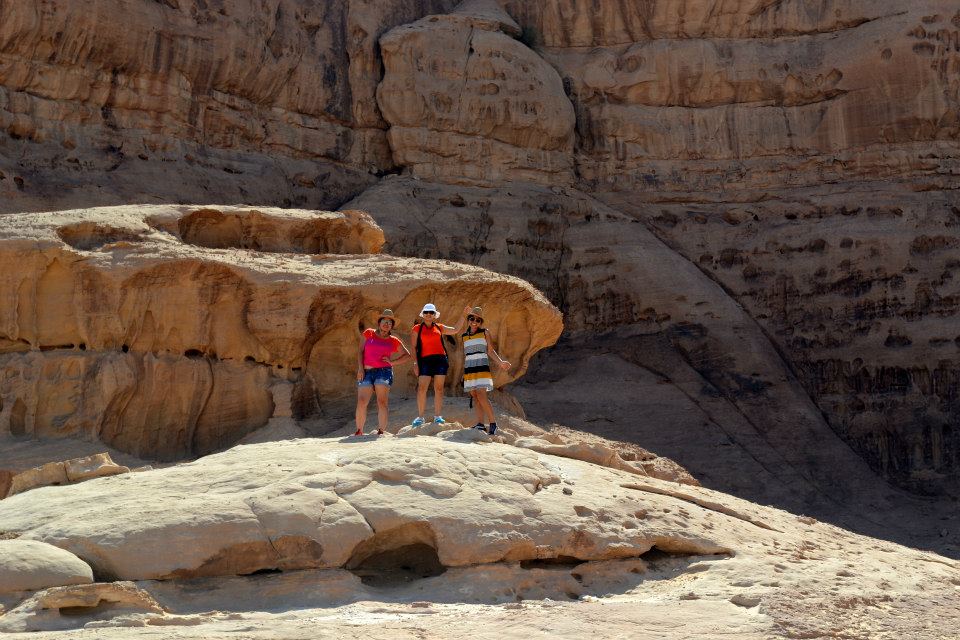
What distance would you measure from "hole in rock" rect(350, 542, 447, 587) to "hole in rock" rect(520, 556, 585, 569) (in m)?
0.68

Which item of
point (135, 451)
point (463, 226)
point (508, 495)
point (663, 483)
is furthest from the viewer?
point (463, 226)

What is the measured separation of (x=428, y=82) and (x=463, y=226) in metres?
4.02

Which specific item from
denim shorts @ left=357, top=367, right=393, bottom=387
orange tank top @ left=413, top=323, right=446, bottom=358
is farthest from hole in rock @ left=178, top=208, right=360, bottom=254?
denim shorts @ left=357, top=367, right=393, bottom=387

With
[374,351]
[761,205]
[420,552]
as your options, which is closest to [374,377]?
[374,351]

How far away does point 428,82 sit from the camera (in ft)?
101

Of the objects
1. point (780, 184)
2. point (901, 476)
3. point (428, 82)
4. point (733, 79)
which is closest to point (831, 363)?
point (901, 476)

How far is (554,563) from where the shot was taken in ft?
32.7

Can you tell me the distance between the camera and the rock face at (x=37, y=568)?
27.8 ft

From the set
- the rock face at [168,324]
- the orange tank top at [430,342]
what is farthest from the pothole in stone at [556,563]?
the rock face at [168,324]

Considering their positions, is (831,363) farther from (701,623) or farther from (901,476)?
(701,623)

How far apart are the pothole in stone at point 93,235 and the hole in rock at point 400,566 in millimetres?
8584

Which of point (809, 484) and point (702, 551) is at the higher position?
point (702, 551)

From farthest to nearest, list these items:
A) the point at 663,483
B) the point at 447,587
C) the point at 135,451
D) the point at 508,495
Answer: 1. the point at 135,451
2. the point at 663,483
3. the point at 508,495
4. the point at 447,587

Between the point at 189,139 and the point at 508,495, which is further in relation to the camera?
the point at 189,139
